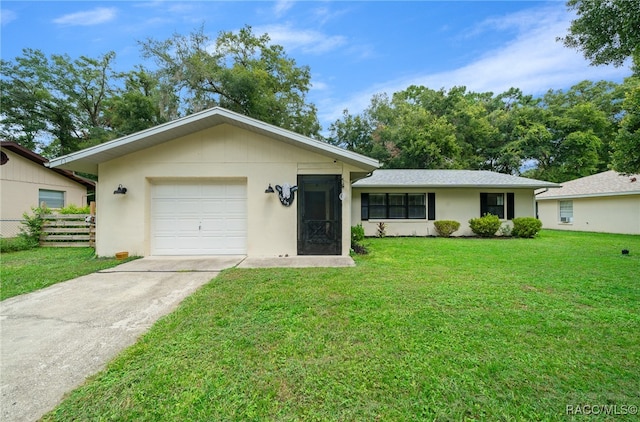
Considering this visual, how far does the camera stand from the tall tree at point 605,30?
5.13 meters

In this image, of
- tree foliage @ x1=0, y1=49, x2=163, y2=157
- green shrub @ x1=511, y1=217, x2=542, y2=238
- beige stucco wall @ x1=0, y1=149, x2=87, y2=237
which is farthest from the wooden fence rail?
green shrub @ x1=511, y1=217, x2=542, y2=238

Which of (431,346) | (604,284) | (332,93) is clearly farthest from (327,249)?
(332,93)

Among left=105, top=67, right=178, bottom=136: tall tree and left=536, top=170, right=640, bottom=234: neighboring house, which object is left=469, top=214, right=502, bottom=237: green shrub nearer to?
left=536, top=170, right=640, bottom=234: neighboring house

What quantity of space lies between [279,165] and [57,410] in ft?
21.1

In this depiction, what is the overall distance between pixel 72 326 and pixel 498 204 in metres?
15.4

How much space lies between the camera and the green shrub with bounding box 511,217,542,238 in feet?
40.6

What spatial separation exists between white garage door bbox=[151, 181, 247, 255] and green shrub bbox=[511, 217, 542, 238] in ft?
39.5

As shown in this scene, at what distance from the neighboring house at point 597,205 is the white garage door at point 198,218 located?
14673 mm

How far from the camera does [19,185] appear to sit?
40.4ft

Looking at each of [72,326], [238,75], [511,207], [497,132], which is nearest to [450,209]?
[511,207]

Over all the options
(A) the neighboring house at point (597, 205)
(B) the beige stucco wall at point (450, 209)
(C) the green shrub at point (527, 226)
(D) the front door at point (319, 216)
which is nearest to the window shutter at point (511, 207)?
(B) the beige stucco wall at point (450, 209)

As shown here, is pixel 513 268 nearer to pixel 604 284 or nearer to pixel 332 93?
pixel 604 284

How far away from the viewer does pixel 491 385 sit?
2.26 metres

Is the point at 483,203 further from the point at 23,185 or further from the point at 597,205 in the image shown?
the point at 23,185
